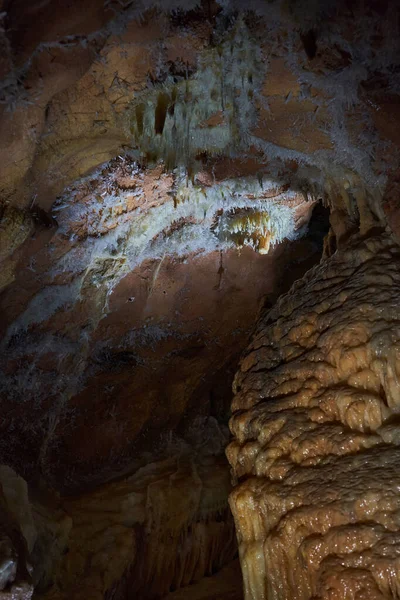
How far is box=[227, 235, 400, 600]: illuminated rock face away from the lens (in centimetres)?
302

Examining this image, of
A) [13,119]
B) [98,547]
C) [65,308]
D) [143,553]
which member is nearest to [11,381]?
[65,308]

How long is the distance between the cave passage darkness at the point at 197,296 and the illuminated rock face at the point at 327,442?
2cm

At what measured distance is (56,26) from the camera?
125 inches

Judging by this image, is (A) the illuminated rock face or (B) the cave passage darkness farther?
(B) the cave passage darkness

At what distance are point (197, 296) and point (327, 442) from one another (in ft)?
13.6

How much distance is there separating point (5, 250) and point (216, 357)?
4720 mm

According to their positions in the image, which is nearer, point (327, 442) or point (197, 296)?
point (327, 442)

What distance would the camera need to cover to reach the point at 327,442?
11.8 feet

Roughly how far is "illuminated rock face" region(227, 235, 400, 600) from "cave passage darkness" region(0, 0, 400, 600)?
17 mm

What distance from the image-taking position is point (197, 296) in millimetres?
7465

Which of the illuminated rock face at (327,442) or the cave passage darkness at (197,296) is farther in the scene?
the cave passage darkness at (197,296)

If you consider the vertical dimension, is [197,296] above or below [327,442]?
below

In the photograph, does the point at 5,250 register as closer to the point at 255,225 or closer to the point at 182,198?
the point at 182,198

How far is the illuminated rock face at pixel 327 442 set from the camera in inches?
119
